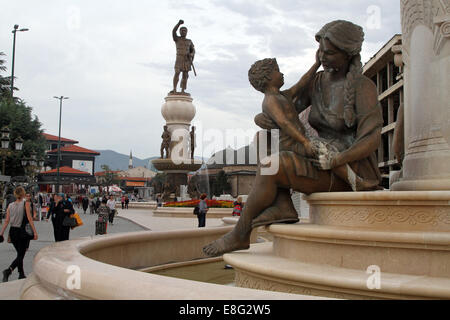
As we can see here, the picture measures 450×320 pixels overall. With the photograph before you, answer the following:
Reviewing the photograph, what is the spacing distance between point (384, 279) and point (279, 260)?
106 cm

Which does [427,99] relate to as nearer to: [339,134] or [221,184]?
[339,134]

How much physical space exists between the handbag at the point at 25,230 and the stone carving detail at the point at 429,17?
5537mm

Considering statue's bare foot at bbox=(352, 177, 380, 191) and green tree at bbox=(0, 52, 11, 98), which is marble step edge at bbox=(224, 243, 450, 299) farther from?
green tree at bbox=(0, 52, 11, 98)

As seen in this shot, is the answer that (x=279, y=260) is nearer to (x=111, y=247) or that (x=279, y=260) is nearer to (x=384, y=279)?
(x=384, y=279)

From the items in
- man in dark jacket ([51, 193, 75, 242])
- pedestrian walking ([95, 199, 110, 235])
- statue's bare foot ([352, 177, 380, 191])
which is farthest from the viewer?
pedestrian walking ([95, 199, 110, 235])

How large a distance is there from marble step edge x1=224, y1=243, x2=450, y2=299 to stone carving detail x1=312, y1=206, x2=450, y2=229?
475 mm

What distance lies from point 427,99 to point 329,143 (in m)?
1.12

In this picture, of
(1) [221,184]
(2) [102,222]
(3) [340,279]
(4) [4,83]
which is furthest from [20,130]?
(1) [221,184]

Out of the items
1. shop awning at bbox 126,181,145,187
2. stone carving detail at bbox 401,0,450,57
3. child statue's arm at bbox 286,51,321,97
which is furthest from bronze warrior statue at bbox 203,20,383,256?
shop awning at bbox 126,181,145,187

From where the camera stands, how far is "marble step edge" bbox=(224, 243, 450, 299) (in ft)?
9.24

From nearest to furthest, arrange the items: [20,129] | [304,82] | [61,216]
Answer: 1. [304,82]
2. [61,216]
3. [20,129]

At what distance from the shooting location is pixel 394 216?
358cm

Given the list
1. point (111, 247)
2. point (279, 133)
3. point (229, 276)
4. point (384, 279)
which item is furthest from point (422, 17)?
point (111, 247)

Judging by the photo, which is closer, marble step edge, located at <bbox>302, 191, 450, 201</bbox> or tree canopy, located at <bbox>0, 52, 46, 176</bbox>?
marble step edge, located at <bbox>302, 191, 450, 201</bbox>
